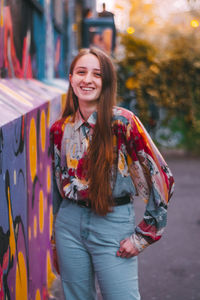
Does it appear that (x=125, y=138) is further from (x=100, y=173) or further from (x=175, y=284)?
(x=175, y=284)

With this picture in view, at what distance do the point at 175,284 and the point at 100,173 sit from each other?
230 cm

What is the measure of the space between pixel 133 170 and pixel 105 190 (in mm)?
172

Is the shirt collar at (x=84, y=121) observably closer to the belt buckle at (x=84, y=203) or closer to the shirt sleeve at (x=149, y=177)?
the shirt sleeve at (x=149, y=177)

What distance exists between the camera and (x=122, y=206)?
202 centimetres

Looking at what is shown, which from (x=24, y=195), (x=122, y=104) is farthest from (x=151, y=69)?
(x=24, y=195)

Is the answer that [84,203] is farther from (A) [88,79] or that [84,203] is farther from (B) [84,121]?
(A) [88,79]

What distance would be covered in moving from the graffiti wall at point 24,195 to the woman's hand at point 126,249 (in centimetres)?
51

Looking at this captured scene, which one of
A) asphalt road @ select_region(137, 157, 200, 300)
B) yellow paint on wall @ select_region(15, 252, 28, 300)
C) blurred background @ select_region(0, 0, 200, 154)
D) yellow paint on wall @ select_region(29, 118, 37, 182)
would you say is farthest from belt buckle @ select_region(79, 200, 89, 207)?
blurred background @ select_region(0, 0, 200, 154)

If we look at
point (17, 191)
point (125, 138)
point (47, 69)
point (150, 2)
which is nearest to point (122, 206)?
point (125, 138)

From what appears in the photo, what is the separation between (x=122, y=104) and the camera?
35.4ft

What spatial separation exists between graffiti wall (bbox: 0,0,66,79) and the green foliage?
484 cm

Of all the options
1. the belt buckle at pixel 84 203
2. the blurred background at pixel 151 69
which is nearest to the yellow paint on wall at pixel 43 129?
the belt buckle at pixel 84 203

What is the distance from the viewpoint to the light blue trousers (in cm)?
198

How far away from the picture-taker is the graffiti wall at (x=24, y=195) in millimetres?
1915
